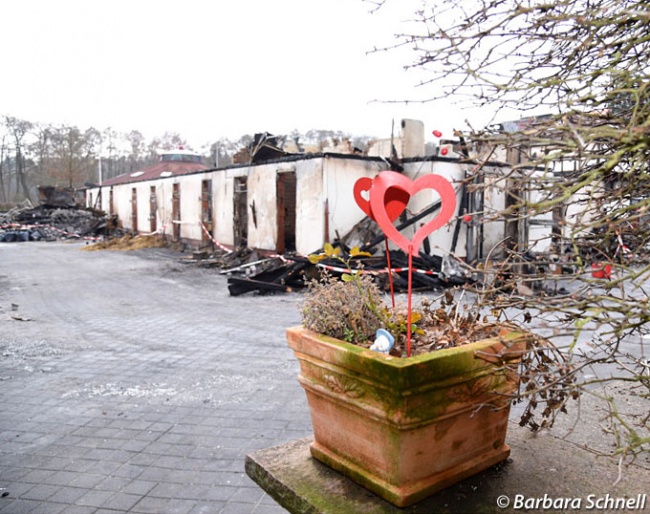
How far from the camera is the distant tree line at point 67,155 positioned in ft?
137

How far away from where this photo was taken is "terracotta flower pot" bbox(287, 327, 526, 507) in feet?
5.71

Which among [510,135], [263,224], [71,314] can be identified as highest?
[510,135]

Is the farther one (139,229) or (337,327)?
(139,229)

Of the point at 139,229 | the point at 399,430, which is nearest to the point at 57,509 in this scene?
the point at 399,430

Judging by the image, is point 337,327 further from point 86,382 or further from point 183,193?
point 183,193

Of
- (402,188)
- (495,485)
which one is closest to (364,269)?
(402,188)

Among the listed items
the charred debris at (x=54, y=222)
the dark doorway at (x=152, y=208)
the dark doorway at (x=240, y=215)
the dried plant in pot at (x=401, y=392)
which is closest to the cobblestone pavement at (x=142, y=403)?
the dried plant in pot at (x=401, y=392)

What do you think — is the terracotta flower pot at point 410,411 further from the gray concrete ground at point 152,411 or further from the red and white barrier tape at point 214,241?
the red and white barrier tape at point 214,241

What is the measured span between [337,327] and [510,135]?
41.0 inches

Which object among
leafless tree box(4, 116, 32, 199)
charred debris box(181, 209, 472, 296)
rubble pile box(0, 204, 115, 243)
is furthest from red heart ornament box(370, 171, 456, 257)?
leafless tree box(4, 116, 32, 199)

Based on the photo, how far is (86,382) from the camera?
17.8ft

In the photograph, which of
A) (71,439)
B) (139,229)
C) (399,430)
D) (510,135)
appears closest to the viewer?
(510,135)

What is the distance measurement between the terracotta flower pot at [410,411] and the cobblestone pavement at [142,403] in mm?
1437

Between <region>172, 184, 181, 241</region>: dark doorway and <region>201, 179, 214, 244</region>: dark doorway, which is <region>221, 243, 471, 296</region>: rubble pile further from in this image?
<region>172, 184, 181, 241</region>: dark doorway
